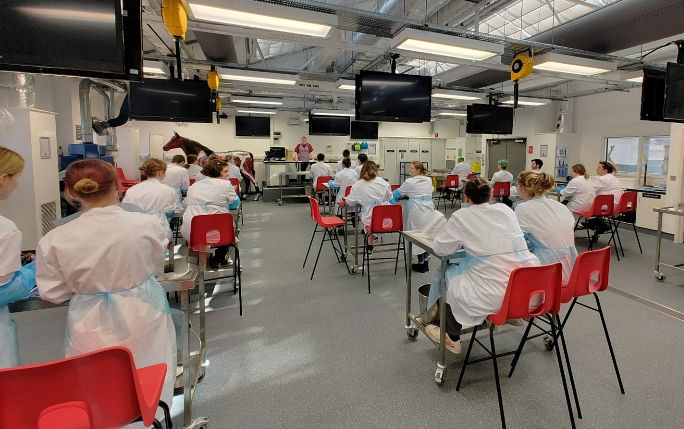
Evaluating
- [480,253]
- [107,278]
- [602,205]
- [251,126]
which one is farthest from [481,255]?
[251,126]

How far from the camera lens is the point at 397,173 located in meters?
14.0

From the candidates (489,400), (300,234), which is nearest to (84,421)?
(489,400)

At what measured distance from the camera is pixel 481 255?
2.04 m

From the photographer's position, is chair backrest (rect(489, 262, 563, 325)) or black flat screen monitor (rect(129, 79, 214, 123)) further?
black flat screen monitor (rect(129, 79, 214, 123))

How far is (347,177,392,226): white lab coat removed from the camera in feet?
14.1

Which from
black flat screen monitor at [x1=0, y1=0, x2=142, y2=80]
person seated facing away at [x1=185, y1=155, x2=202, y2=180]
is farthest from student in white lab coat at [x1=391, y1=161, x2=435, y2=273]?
person seated facing away at [x1=185, y1=155, x2=202, y2=180]

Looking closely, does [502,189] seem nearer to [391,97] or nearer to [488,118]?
[488,118]

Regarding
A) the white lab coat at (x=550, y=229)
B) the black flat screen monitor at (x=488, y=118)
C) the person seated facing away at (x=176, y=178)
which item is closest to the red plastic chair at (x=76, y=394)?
the white lab coat at (x=550, y=229)

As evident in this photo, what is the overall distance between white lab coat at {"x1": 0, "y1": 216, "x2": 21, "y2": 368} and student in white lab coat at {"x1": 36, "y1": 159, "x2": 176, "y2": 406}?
104 mm

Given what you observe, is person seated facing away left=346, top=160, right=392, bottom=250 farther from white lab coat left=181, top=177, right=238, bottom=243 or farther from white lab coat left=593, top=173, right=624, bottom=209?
white lab coat left=593, top=173, right=624, bottom=209

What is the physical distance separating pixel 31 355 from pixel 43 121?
10.4ft

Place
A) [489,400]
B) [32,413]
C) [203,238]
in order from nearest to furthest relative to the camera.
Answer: [32,413]
[489,400]
[203,238]

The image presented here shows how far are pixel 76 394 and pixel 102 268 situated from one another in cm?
54

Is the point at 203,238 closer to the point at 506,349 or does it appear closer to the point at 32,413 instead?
the point at 32,413
